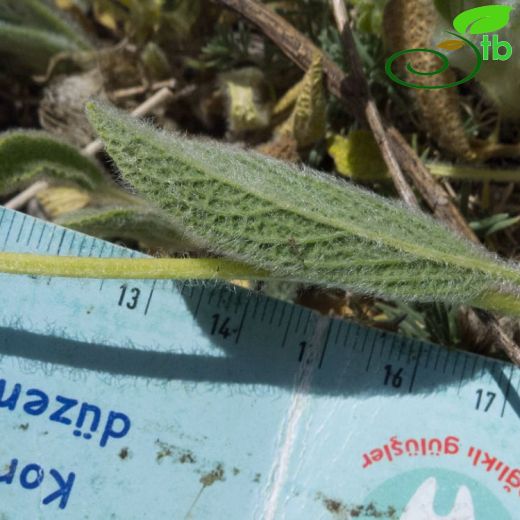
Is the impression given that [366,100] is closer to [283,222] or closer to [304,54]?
[304,54]

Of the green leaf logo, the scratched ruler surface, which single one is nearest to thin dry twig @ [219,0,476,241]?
the green leaf logo

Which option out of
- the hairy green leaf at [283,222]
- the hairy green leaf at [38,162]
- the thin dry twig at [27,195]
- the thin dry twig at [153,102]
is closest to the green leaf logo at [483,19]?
the hairy green leaf at [283,222]

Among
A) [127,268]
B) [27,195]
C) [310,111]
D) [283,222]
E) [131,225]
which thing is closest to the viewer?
[283,222]

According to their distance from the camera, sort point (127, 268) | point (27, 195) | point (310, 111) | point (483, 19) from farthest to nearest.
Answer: point (27, 195) < point (310, 111) < point (483, 19) < point (127, 268)

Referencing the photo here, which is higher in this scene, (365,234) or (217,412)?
(365,234)

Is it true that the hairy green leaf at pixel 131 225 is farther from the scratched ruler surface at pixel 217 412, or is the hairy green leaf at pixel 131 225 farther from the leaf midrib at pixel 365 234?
the leaf midrib at pixel 365 234

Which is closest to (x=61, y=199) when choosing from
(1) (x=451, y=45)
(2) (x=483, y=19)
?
(1) (x=451, y=45)

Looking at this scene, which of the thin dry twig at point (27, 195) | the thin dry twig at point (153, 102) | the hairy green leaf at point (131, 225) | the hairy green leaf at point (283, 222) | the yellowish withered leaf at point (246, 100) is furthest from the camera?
the thin dry twig at point (153, 102)

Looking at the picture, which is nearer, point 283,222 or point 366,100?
point 283,222
